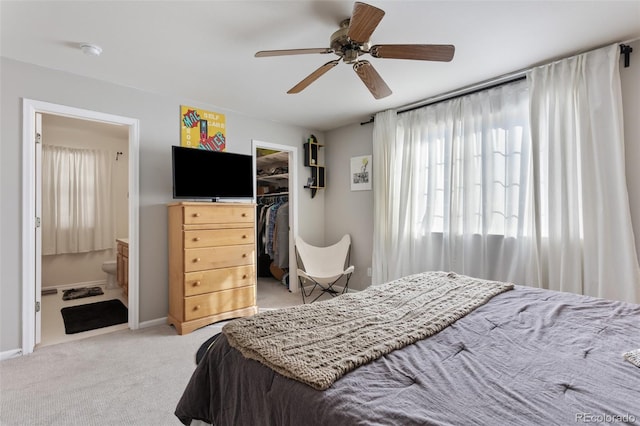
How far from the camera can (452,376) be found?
93 cm

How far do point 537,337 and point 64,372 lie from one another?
3039 millimetres

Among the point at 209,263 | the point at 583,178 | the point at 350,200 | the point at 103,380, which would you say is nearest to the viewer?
the point at 103,380

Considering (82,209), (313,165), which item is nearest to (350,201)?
(313,165)

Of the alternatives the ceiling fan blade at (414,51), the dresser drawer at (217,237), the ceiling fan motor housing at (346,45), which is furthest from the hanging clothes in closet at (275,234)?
the ceiling fan blade at (414,51)

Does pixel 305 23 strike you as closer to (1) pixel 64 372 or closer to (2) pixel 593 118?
(2) pixel 593 118

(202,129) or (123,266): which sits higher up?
(202,129)

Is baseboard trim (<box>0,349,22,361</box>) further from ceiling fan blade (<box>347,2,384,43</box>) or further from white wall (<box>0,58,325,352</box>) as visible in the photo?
ceiling fan blade (<box>347,2,384,43</box>)

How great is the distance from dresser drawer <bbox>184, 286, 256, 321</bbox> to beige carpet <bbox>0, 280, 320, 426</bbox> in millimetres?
199

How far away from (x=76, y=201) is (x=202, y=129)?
290 centimetres

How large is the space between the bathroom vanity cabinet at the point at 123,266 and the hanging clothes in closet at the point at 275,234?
189cm

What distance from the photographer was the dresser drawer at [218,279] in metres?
3.02

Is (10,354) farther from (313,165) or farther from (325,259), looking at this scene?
(313,165)

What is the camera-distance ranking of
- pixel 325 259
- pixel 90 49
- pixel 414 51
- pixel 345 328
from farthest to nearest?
pixel 325 259, pixel 90 49, pixel 414 51, pixel 345 328

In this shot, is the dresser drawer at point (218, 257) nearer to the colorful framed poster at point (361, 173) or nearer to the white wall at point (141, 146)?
the white wall at point (141, 146)
